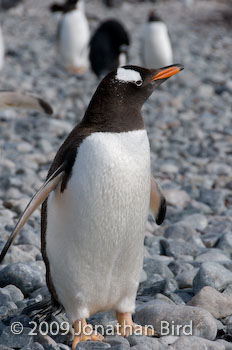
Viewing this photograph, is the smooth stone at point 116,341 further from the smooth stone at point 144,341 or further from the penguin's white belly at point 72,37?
the penguin's white belly at point 72,37

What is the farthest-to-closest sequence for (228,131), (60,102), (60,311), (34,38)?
(34,38) → (60,102) → (228,131) → (60,311)

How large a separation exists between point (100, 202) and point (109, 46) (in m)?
9.27

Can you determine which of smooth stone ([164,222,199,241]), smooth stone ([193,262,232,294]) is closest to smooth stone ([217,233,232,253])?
smooth stone ([164,222,199,241])

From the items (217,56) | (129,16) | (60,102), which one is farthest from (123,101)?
(129,16)

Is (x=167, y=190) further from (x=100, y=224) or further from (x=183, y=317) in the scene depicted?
(x=100, y=224)

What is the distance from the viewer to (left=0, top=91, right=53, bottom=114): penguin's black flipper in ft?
14.8

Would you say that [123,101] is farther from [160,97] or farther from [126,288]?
[160,97]

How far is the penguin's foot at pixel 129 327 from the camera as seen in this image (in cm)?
313

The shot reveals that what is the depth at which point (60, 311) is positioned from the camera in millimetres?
3309

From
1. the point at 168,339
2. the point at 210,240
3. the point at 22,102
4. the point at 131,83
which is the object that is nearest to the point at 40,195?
the point at 131,83

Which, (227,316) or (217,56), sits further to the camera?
(217,56)

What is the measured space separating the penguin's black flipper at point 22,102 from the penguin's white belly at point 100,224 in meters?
1.52

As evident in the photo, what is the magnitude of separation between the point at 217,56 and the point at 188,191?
34.4ft

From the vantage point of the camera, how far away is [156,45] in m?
13.6
